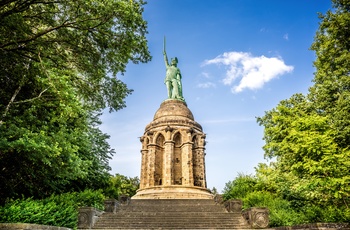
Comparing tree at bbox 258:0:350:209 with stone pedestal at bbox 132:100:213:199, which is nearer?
tree at bbox 258:0:350:209

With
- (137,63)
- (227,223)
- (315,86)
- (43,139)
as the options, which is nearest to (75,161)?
(43,139)

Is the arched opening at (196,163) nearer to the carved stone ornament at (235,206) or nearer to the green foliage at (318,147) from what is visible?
the green foliage at (318,147)

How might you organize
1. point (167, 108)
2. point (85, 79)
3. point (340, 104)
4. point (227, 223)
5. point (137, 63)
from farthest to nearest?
point (167, 108), point (340, 104), point (227, 223), point (85, 79), point (137, 63)

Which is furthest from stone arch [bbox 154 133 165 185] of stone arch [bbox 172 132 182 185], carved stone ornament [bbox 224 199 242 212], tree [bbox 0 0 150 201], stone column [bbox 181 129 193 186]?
tree [bbox 0 0 150 201]

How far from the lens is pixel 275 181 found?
15734mm

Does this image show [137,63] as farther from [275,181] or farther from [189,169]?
[189,169]

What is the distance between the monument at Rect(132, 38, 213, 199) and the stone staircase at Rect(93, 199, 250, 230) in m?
6.37

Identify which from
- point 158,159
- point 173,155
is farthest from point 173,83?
point 158,159

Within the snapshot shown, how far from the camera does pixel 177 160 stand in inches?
904

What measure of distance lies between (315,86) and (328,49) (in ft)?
8.20

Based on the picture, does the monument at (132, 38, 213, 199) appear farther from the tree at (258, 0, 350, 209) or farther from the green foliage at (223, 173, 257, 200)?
the tree at (258, 0, 350, 209)

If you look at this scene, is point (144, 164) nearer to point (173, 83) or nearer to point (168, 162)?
point (168, 162)

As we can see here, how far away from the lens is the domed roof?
2416cm

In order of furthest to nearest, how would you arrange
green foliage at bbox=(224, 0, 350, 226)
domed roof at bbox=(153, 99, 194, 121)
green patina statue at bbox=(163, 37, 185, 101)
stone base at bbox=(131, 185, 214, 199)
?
green patina statue at bbox=(163, 37, 185, 101)
domed roof at bbox=(153, 99, 194, 121)
stone base at bbox=(131, 185, 214, 199)
green foliage at bbox=(224, 0, 350, 226)
